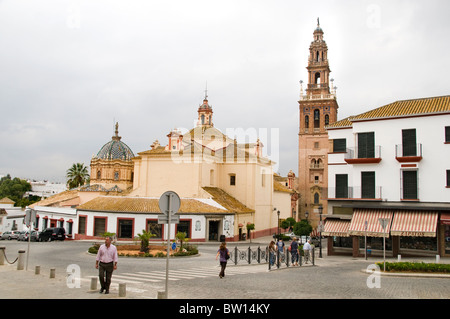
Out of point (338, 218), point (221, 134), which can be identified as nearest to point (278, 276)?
point (338, 218)

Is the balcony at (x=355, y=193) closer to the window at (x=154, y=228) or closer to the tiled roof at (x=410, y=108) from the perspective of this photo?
the tiled roof at (x=410, y=108)

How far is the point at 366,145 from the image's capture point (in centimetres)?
2931

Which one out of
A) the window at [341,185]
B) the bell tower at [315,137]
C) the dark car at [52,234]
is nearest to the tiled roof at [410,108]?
the window at [341,185]

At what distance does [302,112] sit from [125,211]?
44.1 meters

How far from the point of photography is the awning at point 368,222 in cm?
2692

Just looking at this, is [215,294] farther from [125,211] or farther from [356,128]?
[125,211]

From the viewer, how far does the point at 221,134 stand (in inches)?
2403

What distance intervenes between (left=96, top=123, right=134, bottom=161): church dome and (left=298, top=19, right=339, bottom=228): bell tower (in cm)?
3067

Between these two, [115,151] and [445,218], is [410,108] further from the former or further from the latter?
[115,151]

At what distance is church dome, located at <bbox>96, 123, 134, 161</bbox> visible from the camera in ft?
209

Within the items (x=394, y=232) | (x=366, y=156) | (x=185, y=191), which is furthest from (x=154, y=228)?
(x=394, y=232)

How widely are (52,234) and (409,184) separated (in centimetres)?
3481
